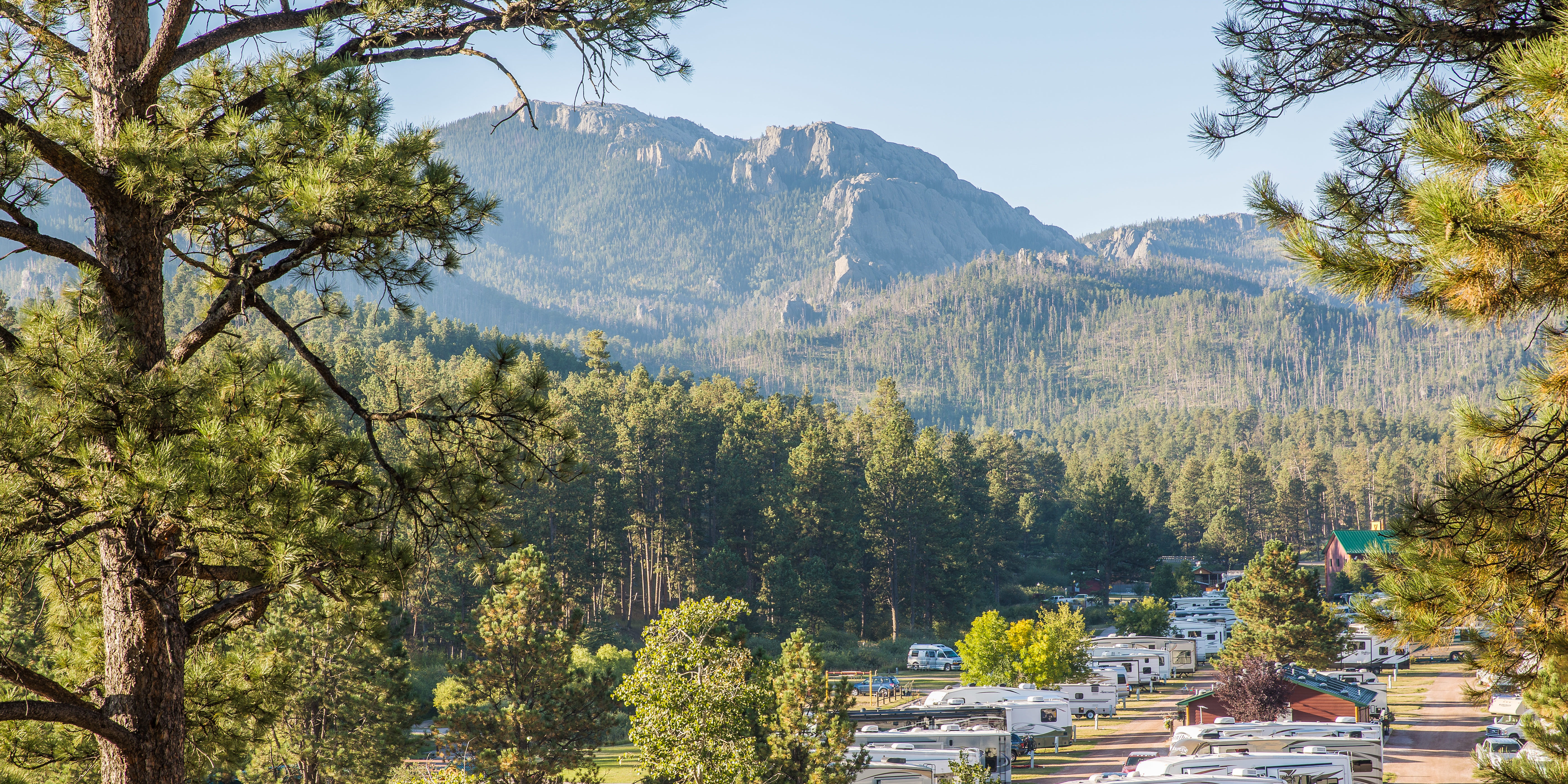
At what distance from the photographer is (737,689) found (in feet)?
44.0

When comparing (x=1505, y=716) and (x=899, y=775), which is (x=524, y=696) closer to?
(x=899, y=775)

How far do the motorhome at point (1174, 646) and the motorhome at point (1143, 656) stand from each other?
195 mm

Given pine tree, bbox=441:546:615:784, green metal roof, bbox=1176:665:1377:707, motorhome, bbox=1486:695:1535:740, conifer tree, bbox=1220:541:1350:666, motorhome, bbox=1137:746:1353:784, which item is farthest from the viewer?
conifer tree, bbox=1220:541:1350:666

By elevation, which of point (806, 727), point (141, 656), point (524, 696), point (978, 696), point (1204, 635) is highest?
point (141, 656)

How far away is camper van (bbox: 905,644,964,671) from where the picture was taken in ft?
151

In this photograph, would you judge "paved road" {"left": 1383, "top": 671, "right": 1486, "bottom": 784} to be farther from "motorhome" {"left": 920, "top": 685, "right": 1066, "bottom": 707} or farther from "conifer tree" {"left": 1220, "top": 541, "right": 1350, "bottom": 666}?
"motorhome" {"left": 920, "top": 685, "right": 1066, "bottom": 707}

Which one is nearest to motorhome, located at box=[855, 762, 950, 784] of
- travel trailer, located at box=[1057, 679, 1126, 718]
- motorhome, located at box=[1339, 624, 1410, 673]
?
travel trailer, located at box=[1057, 679, 1126, 718]

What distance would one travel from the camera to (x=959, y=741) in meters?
24.7

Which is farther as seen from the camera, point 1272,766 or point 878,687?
point 878,687

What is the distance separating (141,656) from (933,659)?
44.5 metres

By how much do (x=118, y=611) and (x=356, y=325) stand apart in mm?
96809

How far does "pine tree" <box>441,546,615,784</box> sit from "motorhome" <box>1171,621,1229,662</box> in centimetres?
3769

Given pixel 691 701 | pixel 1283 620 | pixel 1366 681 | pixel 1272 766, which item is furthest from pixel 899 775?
pixel 1366 681

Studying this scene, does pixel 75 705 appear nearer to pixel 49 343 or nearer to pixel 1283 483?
pixel 49 343
